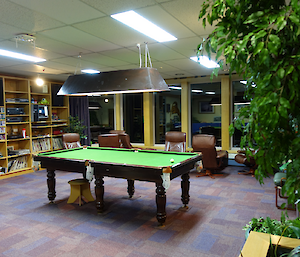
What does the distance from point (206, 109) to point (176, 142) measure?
2805mm

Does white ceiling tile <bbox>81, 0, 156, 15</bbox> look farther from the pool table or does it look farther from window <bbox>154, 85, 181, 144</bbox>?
window <bbox>154, 85, 181, 144</bbox>

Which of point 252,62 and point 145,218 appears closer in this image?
point 252,62

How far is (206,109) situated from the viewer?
9117 mm

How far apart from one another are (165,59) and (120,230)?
3640mm

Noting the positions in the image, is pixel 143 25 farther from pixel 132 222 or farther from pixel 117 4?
pixel 132 222

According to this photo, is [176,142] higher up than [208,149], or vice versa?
[176,142]

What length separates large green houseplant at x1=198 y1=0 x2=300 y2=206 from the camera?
1193 millimetres

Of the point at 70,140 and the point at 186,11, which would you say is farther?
the point at 70,140

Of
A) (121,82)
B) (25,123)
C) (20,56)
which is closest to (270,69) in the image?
(121,82)

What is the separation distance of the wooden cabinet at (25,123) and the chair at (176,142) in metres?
3.97

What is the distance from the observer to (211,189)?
226 inches

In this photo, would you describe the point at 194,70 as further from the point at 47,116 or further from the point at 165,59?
the point at 47,116

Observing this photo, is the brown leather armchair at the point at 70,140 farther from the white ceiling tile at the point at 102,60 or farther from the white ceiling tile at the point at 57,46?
the white ceiling tile at the point at 57,46

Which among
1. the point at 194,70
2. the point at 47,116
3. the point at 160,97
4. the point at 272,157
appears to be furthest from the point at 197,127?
the point at 272,157
